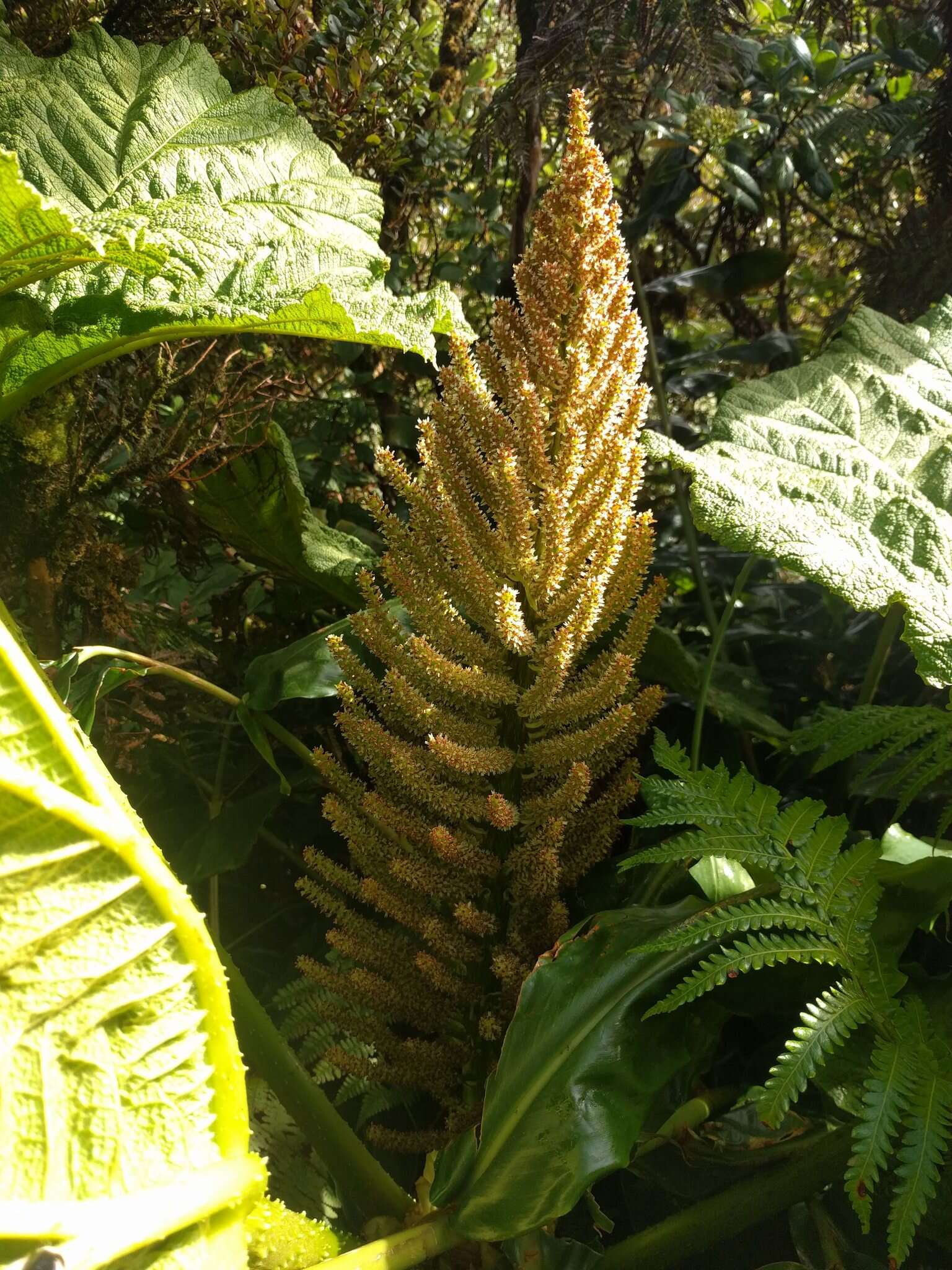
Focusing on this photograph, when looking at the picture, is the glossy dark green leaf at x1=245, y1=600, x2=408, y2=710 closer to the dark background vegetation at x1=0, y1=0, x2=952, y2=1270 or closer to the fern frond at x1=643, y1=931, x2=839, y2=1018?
the dark background vegetation at x1=0, y1=0, x2=952, y2=1270

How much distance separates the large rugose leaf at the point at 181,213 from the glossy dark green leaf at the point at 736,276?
0.65 meters

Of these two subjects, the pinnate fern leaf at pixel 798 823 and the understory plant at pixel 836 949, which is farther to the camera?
the pinnate fern leaf at pixel 798 823

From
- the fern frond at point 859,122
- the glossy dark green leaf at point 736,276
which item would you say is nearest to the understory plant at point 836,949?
the glossy dark green leaf at point 736,276

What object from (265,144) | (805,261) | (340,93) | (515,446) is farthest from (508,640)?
(805,261)

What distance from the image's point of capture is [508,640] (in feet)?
2.27

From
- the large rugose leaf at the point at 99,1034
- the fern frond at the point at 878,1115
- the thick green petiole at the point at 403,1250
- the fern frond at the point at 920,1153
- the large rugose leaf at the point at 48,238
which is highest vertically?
the large rugose leaf at the point at 48,238

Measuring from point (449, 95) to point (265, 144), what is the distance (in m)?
0.62

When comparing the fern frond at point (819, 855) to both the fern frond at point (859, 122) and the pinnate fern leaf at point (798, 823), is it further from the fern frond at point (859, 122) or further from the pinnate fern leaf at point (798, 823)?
the fern frond at point (859, 122)

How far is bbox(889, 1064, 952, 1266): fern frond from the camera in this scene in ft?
1.89

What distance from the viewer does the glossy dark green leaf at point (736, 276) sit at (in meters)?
1.53

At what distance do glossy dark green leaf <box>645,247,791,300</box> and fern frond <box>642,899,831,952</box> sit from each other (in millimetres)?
1093

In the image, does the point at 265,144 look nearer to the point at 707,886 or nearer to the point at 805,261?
the point at 707,886

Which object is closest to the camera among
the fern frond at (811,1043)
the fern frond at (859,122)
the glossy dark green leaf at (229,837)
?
the fern frond at (811,1043)

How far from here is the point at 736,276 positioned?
154 cm
